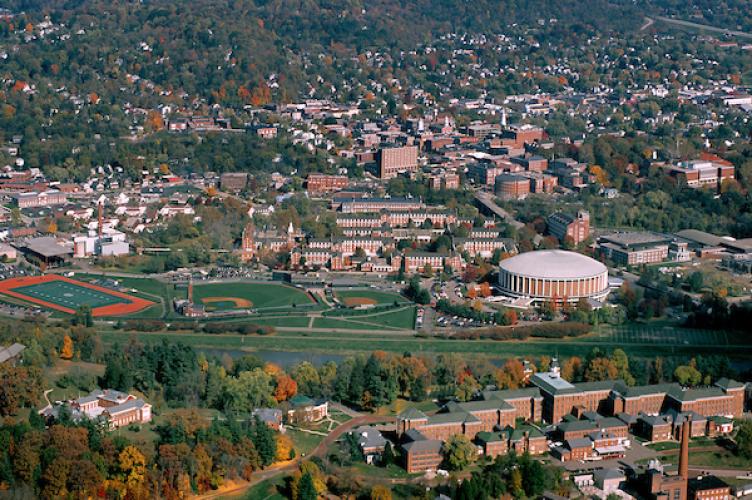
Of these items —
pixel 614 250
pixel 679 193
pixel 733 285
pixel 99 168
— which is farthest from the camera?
pixel 99 168

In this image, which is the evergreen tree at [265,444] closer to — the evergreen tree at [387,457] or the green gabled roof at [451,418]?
the evergreen tree at [387,457]

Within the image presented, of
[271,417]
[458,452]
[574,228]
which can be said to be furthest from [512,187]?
[458,452]

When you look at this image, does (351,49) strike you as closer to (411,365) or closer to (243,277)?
(243,277)

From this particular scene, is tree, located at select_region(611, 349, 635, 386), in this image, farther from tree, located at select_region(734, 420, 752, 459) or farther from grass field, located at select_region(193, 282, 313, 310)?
grass field, located at select_region(193, 282, 313, 310)

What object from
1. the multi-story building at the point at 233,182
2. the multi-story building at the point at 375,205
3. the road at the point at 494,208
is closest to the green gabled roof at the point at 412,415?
the road at the point at 494,208

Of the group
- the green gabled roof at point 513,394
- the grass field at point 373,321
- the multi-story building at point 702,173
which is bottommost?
the grass field at point 373,321

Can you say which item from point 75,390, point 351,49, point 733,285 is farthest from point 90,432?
point 351,49

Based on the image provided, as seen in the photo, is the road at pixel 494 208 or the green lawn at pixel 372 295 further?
the road at pixel 494 208
